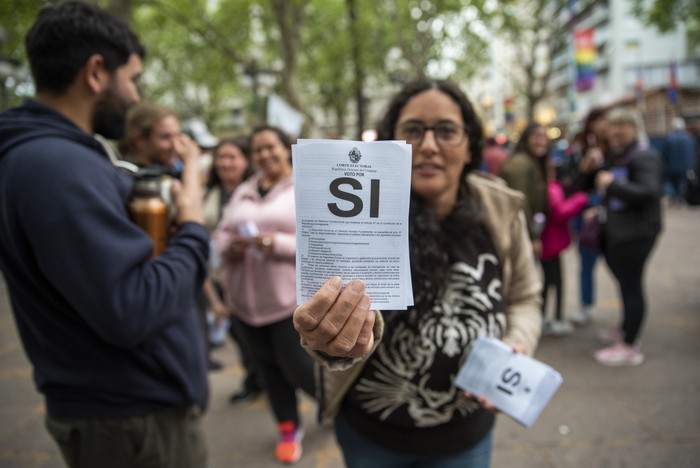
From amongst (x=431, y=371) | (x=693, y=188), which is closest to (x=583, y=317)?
(x=693, y=188)

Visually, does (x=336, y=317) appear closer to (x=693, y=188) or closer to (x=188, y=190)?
(x=188, y=190)

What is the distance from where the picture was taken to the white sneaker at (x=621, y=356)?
382 cm

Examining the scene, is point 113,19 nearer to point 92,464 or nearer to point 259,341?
point 92,464

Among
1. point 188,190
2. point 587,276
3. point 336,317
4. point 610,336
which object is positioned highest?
point 188,190

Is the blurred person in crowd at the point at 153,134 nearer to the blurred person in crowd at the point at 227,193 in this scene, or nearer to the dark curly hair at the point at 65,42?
the blurred person in crowd at the point at 227,193

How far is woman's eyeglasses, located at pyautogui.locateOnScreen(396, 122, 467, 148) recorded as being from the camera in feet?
4.92

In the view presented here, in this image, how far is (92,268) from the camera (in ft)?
4.07

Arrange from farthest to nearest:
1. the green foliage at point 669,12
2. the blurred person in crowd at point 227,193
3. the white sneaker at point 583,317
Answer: the green foliage at point 669,12 → the white sneaker at point 583,317 → the blurred person in crowd at point 227,193

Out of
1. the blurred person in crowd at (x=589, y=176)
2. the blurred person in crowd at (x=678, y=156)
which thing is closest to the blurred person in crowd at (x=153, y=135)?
the blurred person in crowd at (x=589, y=176)

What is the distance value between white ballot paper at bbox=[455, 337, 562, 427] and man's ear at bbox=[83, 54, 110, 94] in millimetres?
1473

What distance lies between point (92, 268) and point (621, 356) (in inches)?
158

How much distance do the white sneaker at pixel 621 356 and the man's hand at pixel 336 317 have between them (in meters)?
3.68

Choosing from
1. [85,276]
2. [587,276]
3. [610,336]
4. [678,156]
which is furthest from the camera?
[678,156]

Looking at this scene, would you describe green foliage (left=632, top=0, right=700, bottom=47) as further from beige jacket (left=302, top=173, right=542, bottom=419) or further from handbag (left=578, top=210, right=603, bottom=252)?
beige jacket (left=302, top=173, right=542, bottom=419)
